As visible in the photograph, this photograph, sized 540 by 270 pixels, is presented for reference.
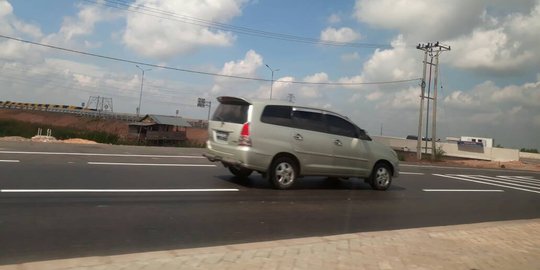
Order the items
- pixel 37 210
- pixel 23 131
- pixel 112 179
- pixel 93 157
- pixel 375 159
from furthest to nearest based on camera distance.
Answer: pixel 23 131 < pixel 93 157 < pixel 375 159 < pixel 112 179 < pixel 37 210

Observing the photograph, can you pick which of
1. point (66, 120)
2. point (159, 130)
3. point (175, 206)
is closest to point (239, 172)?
point (175, 206)

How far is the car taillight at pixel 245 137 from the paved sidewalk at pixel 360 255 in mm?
3835

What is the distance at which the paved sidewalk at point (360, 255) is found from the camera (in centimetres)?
459

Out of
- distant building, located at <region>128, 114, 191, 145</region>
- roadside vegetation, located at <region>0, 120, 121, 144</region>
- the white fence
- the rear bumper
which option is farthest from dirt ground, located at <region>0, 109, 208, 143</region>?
the rear bumper

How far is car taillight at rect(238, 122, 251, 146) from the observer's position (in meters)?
9.77

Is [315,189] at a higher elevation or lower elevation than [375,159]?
lower

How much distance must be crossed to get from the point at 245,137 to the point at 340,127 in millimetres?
2602

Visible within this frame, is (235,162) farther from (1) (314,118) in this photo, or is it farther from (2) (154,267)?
(2) (154,267)

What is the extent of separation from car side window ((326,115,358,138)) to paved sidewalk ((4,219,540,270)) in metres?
4.15

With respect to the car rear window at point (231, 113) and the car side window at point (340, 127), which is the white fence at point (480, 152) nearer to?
the car side window at point (340, 127)

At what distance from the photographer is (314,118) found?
10.8m

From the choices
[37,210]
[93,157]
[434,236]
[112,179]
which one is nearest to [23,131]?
[93,157]

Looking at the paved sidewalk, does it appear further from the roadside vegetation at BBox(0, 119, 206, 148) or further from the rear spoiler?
the roadside vegetation at BBox(0, 119, 206, 148)

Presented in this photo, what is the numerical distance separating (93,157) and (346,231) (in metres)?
9.07
